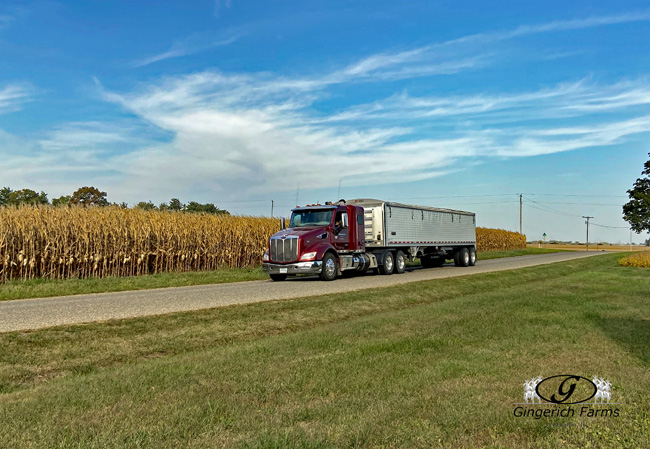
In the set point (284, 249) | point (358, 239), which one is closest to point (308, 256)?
point (284, 249)

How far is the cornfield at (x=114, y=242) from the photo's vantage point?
68.5ft

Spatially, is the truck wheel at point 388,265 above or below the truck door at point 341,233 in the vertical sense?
below

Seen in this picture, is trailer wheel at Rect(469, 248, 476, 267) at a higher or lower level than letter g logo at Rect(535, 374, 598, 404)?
higher

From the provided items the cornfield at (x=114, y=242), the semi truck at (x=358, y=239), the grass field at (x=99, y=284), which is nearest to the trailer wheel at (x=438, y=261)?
the semi truck at (x=358, y=239)

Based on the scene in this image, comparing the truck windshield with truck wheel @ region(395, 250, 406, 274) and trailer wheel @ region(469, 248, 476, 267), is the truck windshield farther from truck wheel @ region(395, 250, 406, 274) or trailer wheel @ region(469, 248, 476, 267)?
trailer wheel @ region(469, 248, 476, 267)

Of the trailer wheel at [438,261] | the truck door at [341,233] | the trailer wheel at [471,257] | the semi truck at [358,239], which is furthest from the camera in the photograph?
the trailer wheel at [471,257]

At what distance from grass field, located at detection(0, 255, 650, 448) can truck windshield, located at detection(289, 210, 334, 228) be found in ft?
37.2

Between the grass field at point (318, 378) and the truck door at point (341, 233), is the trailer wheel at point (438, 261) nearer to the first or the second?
the truck door at point (341, 233)

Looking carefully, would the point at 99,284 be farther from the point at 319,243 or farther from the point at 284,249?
the point at 319,243

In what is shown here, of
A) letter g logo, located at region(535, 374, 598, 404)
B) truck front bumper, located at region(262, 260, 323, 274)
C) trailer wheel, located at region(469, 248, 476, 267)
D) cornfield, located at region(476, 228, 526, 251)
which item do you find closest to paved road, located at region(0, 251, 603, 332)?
truck front bumper, located at region(262, 260, 323, 274)

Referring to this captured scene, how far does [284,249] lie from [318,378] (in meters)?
16.0

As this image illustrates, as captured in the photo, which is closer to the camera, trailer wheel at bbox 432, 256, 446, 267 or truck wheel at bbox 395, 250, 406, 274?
truck wheel at bbox 395, 250, 406, 274

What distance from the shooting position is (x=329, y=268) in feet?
73.4

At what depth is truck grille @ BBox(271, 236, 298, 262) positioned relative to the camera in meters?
21.7
